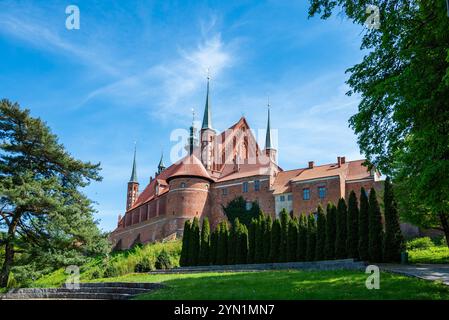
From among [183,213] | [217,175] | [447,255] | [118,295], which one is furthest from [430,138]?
[217,175]

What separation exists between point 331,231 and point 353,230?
146cm

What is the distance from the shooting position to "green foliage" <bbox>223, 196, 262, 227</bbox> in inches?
1937

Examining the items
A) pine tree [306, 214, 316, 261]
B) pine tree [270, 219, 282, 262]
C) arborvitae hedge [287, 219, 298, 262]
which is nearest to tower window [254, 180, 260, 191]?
pine tree [270, 219, 282, 262]

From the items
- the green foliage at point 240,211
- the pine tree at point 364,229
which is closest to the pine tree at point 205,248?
the pine tree at point 364,229

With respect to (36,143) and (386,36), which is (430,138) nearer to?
(386,36)

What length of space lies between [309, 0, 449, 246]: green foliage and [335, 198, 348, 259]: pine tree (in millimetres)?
9852

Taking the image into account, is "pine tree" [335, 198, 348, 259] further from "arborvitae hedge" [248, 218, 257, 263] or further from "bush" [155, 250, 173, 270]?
"bush" [155, 250, 173, 270]

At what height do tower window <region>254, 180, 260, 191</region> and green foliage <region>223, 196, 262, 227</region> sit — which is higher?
tower window <region>254, 180, 260, 191</region>

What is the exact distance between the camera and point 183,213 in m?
50.7

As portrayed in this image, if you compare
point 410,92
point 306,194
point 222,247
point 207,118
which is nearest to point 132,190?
point 207,118

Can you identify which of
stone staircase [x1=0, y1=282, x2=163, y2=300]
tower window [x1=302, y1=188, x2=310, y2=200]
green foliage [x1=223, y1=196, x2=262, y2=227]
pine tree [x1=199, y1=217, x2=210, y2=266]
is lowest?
stone staircase [x1=0, y1=282, x2=163, y2=300]

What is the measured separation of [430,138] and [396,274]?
6.18 m

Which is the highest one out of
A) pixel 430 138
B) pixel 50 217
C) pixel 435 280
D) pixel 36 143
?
pixel 36 143
